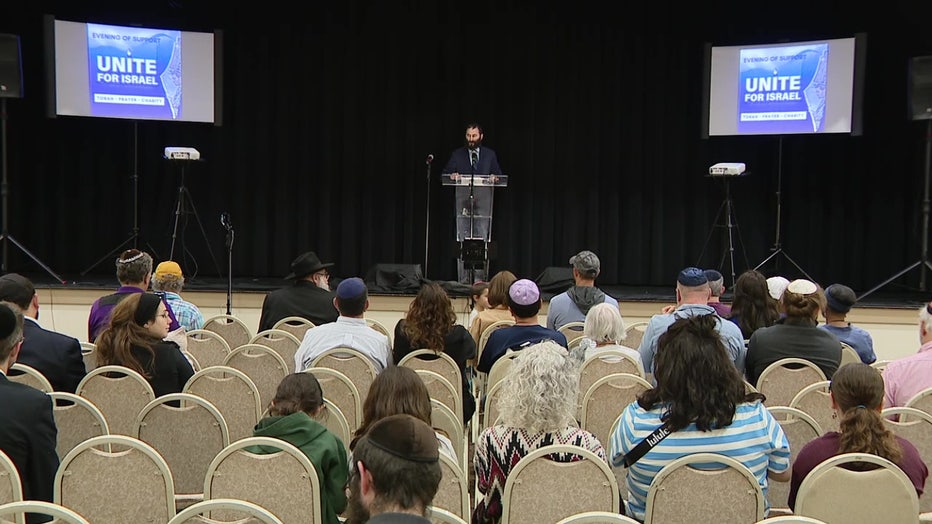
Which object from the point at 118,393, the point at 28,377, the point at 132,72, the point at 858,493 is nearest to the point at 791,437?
the point at 858,493

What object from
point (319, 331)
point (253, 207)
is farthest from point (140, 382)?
point (253, 207)

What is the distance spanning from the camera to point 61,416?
3609mm

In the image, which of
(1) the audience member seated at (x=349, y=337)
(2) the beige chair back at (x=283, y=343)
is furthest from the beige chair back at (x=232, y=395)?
(2) the beige chair back at (x=283, y=343)

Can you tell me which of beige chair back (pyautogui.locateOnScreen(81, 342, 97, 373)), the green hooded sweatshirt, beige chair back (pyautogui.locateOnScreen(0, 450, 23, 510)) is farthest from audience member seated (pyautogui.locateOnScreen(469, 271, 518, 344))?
beige chair back (pyautogui.locateOnScreen(0, 450, 23, 510))

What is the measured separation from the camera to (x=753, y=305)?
560 cm

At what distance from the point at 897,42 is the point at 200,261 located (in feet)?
28.1

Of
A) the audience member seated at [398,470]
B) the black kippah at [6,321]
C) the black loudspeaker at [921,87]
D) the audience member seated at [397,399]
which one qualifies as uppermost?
the black loudspeaker at [921,87]

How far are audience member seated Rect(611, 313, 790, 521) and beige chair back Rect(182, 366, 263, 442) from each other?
177 centimetres

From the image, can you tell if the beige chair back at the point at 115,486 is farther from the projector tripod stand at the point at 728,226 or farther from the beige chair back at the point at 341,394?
the projector tripod stand at the point at 728,226

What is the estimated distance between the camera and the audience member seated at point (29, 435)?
2990 mm

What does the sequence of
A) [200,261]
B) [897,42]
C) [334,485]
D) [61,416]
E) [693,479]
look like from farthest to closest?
[200,261], [897,42], [61,416], [334,485], [693,479]

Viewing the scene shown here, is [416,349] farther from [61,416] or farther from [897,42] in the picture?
[897,42]

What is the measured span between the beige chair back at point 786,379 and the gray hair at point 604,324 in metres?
0.76

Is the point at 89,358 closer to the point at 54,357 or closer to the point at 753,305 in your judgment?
the point at 54,357
